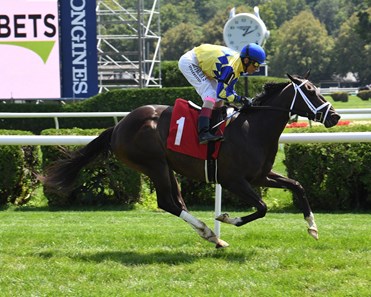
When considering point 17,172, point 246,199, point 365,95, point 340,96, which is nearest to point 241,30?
point 17,172

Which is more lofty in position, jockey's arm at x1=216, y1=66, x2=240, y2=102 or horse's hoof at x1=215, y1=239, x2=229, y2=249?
jockey's arm at x1=216, y1=66, x2=240, y2=102

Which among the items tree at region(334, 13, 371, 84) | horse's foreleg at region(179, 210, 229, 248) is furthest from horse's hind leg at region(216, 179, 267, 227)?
tree at region(334, 13, 371, 84)

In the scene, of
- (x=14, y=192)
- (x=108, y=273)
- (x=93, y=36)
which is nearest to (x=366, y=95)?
(x=93, y=36)

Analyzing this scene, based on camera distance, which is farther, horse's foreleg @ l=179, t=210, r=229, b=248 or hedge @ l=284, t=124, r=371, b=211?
hedge @ l=284, t=124, r=371, b=211

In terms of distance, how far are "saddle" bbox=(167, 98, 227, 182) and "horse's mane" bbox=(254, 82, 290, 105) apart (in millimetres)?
310

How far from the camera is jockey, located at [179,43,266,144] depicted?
515cm

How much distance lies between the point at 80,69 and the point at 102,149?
11.2 metres

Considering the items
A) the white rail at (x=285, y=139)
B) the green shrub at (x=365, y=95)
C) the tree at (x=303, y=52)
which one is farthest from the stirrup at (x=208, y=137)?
the tree at (x=303, y=52)

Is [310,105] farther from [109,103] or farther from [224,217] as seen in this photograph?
[109,103]

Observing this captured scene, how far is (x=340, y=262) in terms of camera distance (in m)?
4.51

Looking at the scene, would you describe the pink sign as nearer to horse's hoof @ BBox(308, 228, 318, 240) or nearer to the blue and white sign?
the blue and white sign

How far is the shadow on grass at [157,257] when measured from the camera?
4707mm

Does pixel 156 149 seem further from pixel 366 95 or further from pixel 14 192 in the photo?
pixel 366 95

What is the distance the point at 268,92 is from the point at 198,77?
1.71ft
